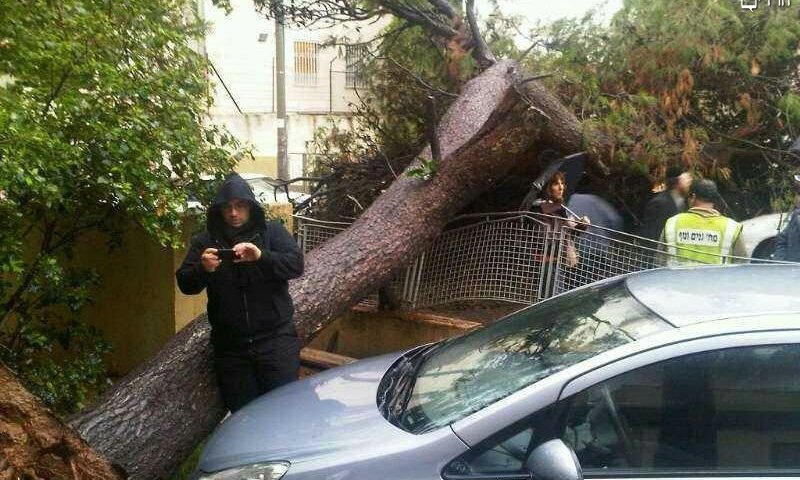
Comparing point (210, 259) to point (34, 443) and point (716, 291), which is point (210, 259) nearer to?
point (34, 443)

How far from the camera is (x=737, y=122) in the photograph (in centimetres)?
733

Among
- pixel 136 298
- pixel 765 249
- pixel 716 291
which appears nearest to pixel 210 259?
pixel 716 291

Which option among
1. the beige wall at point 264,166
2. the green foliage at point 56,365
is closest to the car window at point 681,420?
the green foliage at point 56,365

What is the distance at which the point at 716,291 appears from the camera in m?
3.09

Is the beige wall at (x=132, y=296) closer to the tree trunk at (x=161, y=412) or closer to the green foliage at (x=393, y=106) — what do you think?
the tree trunk at (x=161, y=412)

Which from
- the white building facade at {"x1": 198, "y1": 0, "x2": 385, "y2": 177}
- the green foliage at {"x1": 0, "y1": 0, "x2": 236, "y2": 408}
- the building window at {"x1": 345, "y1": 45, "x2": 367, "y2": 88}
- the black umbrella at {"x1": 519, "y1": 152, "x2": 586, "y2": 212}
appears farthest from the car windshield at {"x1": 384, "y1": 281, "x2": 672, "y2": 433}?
the white building facade at {"x1": 198, "y1": 0, "x2": 385, "y2": 177}

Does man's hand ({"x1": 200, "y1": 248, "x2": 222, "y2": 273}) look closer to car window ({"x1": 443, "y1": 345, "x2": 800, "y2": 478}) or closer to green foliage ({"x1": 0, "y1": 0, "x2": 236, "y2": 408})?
green foliage ({"x1": 0, "y1": 0, "x2": 236, "y2": 408})

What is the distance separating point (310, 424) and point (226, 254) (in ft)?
4.30

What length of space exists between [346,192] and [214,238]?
3.41 meters

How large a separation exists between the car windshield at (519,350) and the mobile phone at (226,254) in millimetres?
1166

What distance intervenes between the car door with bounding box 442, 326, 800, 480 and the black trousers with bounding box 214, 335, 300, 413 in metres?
1.85

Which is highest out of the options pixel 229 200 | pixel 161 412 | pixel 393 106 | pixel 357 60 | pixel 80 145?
pixel 357 60

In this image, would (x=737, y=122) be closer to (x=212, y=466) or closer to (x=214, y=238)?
(x=214, y=238)

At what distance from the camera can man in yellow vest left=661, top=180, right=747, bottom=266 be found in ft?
17.7
